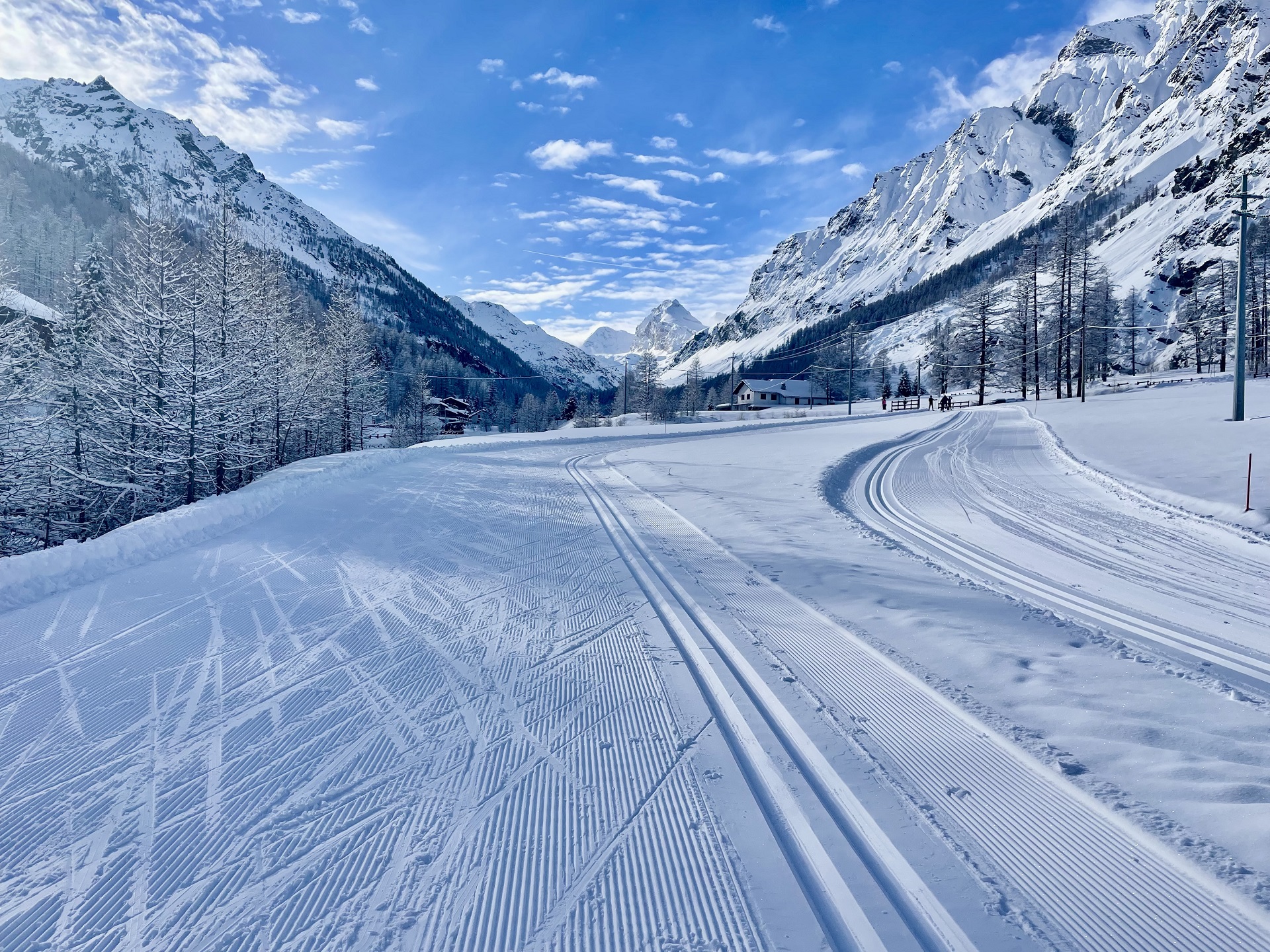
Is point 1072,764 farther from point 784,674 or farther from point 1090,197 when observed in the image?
point 1090,197

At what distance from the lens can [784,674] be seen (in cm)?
420

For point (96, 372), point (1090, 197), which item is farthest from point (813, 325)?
point (96, 372)

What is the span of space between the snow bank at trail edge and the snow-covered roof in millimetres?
93363

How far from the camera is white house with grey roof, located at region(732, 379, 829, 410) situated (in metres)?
99.5

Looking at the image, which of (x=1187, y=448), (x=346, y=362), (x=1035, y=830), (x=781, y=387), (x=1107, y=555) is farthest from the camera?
(x=781, y=387)

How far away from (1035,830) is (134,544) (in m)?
9.50

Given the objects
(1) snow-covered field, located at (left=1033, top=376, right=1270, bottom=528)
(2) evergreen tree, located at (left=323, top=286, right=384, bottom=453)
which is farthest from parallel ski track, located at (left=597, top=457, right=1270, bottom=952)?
(2) evergreen tree, located at (left=323, top=286, right=384, bottom=453)

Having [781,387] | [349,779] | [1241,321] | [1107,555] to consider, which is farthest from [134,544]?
[781,387]

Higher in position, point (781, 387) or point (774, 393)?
point (781, 387)

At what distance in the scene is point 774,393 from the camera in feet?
328

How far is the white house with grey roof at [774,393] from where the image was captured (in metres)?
99.5

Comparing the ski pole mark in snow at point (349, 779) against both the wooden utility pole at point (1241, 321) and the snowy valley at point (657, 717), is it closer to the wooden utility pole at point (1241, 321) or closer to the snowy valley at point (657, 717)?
the snowy valley at point (657, 717)

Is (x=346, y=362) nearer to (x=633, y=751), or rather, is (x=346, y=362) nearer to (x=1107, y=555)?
(x=633, y=751)

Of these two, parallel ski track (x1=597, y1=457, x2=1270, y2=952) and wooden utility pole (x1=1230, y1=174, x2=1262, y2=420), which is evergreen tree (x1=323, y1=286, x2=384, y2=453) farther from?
wooden utility pole (x1=1230, y1=174, x2=1262, y2=420)
